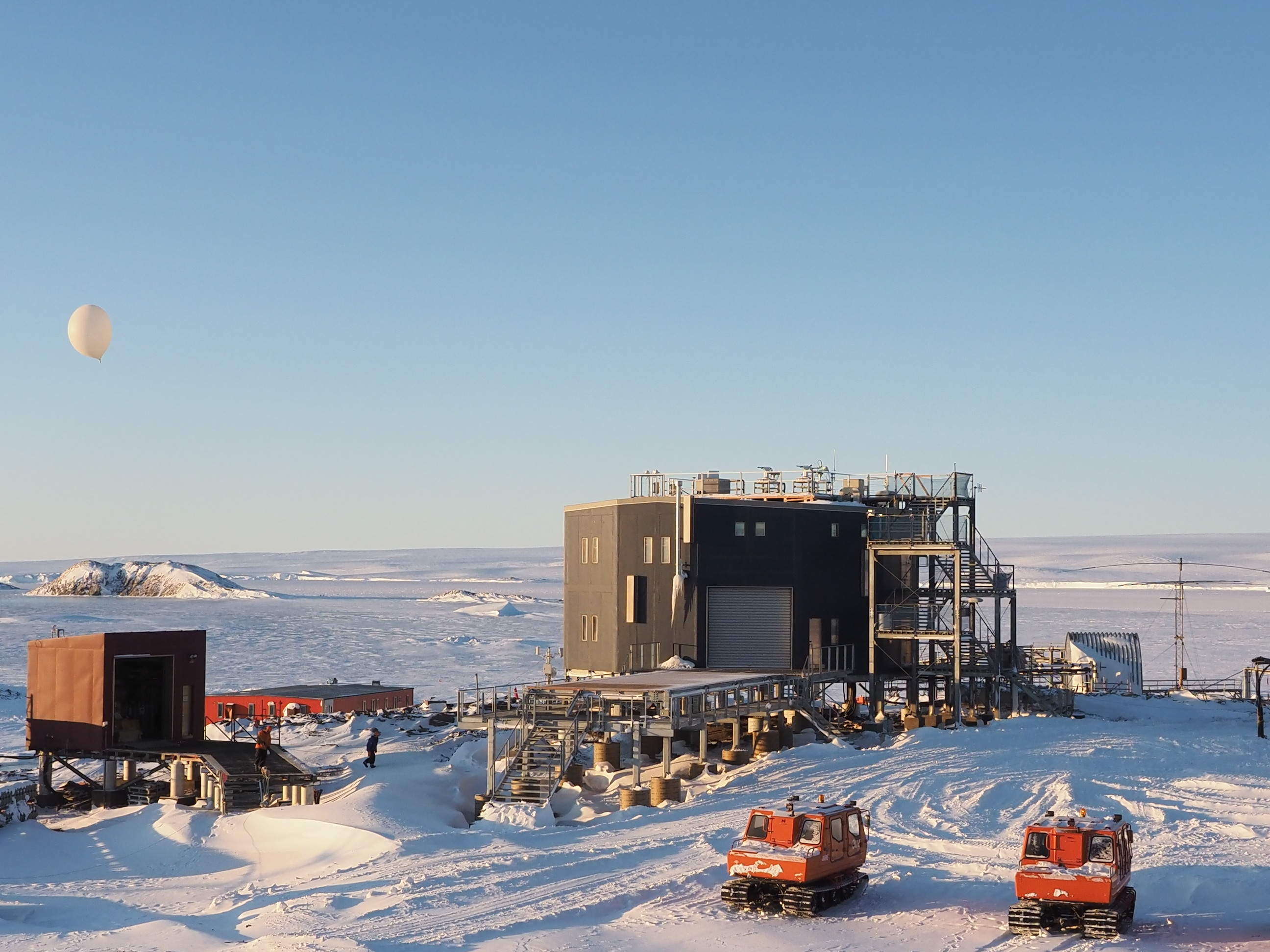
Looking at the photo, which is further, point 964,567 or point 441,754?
point 964,567

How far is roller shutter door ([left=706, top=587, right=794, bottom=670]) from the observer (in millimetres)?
45844

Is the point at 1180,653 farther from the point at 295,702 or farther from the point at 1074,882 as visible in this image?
the point at 1074,882

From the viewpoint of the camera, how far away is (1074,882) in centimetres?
1933

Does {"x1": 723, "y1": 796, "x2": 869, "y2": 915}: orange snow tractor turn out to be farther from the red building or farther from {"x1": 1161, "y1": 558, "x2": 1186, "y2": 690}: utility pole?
{"x1": 1161, "y1": 558, "x2": 1186, "y2": 690}: utility pole

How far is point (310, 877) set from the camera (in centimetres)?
2512

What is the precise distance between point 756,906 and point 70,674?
974 inches

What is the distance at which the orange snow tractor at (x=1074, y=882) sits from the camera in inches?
759

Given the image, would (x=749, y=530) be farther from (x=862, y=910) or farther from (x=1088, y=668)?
(x=862, y=910)

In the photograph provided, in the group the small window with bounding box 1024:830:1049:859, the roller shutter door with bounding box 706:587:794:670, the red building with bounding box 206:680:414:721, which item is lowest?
the red building with bounding box 206:680:414:721

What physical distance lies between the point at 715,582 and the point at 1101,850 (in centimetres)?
2620

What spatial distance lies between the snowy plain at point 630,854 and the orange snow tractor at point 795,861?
1.32 ft

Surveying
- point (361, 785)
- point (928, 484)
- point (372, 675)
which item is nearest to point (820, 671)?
point (928, 484)

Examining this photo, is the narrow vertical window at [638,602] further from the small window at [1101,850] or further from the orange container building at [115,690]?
the small window at [1101,850]

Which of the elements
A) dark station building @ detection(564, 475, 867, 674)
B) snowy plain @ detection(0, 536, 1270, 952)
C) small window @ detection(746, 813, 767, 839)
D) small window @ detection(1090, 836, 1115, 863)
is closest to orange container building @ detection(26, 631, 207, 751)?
snowy plain @ detection(0, 536, 1270, 952)
